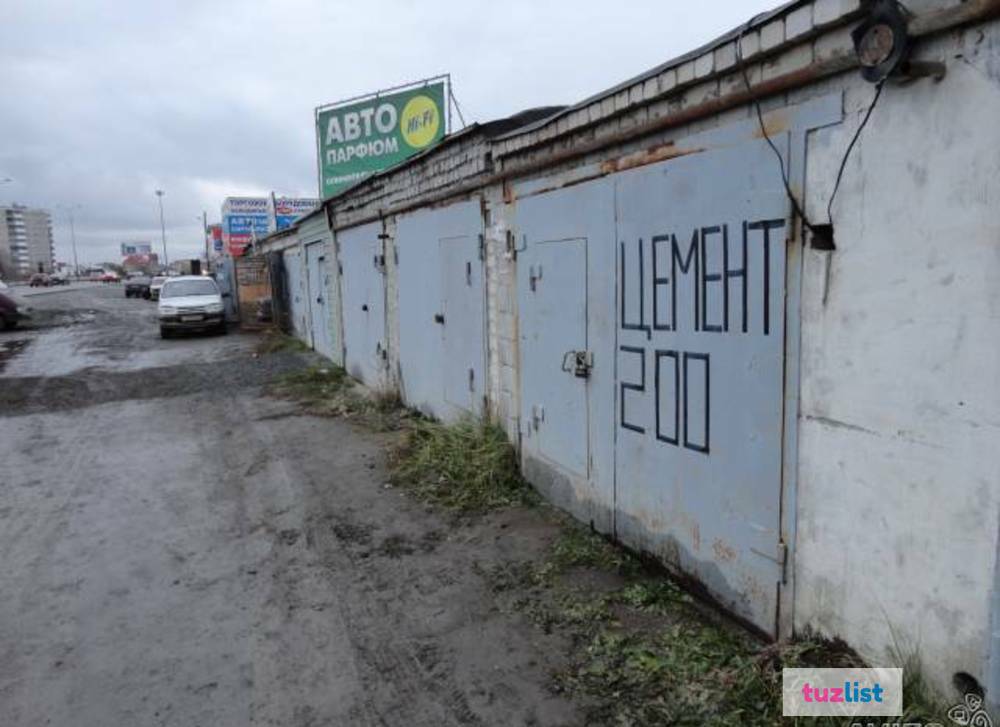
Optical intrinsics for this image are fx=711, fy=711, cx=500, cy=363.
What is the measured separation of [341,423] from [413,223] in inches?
105

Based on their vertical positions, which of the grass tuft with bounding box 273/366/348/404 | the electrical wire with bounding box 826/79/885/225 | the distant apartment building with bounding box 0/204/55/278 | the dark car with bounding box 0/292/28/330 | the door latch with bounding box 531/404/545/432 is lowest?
the grass tuft with bounding box 273/366/348/404

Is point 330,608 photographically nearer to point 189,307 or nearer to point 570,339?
point 570,339

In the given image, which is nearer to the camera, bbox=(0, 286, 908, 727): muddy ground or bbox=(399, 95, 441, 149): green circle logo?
bbox=(0, 286, 908, 727): muddy ground

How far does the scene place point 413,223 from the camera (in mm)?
8281

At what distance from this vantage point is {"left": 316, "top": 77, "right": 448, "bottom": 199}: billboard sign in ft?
49.4

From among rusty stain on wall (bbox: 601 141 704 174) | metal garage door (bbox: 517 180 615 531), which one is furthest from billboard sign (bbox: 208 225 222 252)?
rusty stain on wall (bbox: 601 141 704 174)

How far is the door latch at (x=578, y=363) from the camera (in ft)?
15.5

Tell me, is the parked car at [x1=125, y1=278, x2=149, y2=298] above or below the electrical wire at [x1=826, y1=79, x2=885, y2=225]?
below

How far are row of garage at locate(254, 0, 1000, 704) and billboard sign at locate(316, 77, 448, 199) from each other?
10.1m

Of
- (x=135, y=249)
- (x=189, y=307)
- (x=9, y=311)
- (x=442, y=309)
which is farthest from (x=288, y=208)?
(x=135, y=249)

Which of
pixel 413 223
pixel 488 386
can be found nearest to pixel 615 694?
pixel 488 386

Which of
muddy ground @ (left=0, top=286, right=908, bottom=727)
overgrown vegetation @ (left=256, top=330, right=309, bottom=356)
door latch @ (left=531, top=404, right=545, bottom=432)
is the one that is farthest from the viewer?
overgrown vegetation @ (left=256, top=330, right=309, bottom=356)

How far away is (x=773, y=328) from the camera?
10.3ft

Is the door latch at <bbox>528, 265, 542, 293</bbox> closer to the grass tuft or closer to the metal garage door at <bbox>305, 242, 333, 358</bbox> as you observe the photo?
the grass tuft
